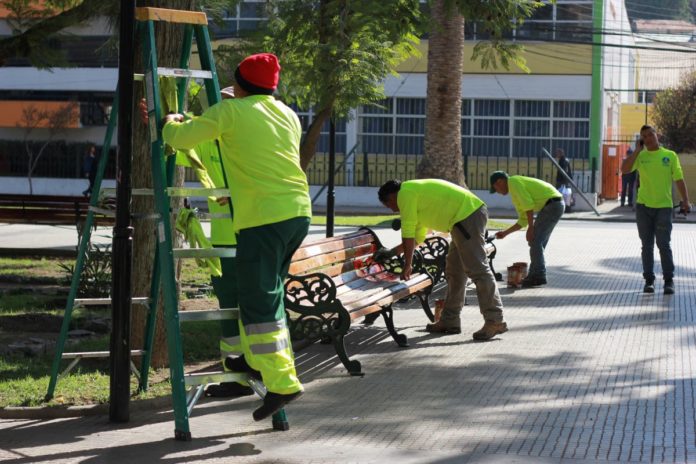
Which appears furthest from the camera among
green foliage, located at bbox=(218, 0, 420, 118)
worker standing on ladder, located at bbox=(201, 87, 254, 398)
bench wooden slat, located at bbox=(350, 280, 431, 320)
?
green foliage, located at bbox=(218, 0, 420, 118)

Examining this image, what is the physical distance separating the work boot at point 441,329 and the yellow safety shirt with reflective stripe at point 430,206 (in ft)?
2.83

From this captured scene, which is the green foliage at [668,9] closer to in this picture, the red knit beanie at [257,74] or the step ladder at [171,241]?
the step ladder at [171,241]

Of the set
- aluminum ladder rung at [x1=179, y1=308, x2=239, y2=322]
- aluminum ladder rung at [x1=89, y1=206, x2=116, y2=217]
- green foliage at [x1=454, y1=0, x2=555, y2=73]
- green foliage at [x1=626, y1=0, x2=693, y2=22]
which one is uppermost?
green foliage at [x1=626, y1=0, x2=693, y2=22]

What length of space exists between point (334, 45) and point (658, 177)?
3884 millimetres

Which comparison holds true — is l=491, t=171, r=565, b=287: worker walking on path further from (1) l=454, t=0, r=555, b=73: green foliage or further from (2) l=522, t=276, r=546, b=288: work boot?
(1) l=454, t=0, r=555, b=73: green foliage

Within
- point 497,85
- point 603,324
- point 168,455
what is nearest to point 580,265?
point 603,324

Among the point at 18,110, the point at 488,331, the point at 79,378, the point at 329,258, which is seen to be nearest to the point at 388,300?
the point at 329,258

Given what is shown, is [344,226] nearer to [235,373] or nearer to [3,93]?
[235,373]

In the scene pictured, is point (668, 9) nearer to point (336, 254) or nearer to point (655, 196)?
point (655, 196)

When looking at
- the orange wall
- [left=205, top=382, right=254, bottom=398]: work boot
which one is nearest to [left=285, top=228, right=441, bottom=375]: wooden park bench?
[left=205, top=382, right=254, bottom=398]: work boot

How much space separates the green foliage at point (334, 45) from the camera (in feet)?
42.1

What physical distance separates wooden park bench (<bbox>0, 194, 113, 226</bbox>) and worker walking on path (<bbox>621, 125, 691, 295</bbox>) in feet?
26.9

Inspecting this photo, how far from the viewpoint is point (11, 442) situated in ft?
21.4

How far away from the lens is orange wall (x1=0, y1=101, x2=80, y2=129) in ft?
134
